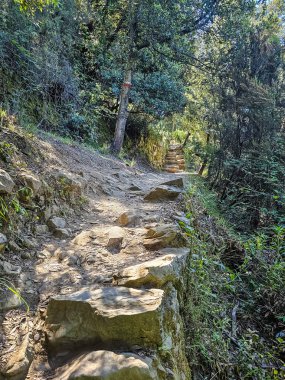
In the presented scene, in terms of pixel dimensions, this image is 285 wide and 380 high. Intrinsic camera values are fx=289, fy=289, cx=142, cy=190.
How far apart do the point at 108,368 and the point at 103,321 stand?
298 mm

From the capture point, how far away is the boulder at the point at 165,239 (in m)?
2.64

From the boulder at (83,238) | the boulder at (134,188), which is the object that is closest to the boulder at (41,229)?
the boulder at (83,238)

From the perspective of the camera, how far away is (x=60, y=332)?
63.8 inches

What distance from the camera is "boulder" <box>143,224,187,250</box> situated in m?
2.64

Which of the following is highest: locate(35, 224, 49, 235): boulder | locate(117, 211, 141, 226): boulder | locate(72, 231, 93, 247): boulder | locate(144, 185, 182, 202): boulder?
locate(144, 185, 182, 202): boulder

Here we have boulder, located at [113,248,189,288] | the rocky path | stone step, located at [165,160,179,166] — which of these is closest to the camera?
the rocky path

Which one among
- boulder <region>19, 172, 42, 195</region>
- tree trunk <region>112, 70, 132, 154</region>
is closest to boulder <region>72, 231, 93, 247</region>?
boulder <region>19, 172, 42, 195</region>

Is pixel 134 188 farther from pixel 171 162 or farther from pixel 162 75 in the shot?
pixel 171 162

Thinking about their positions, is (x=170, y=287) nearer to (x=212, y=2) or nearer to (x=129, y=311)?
(x=129, y=311)

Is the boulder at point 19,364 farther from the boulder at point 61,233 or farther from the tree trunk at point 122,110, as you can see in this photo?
the tree trunk at point 122,110

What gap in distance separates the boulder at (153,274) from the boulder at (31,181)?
1.38 meters

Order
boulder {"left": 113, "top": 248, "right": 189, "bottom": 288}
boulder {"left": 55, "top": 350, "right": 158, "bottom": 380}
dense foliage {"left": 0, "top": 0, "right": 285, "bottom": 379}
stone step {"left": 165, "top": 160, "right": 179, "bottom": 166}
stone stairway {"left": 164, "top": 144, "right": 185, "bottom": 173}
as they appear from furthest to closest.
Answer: stone step {"left": 165, "top": 160, "right": 179, "bottom": 166} < stone stairway {"left": 164, "top": 144, "right": 185, "bottom": 173} < dense foliage {"left": 0, "top": 0, "right": 285, "bottom": 379} < boulder {"left": 113, "top": 248, "right": 189, "bottom": 288} < boulder {"left": 55, "top": 350, "right": 158, "bottom": 380}

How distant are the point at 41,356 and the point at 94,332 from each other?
0.29 meters

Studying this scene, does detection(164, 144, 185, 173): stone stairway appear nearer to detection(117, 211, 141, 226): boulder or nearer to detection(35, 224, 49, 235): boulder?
detection(117, 211, 141, 226): boulder
